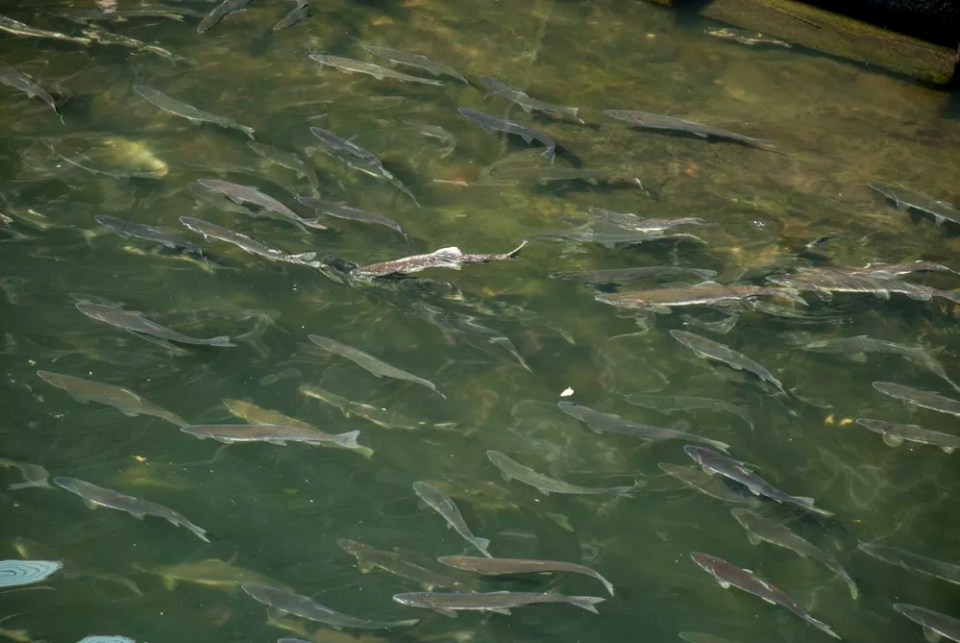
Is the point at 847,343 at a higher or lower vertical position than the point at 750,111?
lower

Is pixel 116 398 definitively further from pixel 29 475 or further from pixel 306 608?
pixel 306 608

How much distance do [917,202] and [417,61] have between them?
3.67 m

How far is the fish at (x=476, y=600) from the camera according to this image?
381 cm

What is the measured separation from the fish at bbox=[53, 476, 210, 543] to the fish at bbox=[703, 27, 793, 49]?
680cm

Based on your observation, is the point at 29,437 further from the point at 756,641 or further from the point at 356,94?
the point at 356,94

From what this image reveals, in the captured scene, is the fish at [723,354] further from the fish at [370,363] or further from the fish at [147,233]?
the fish at [147,233]

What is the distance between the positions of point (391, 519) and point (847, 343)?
278cm

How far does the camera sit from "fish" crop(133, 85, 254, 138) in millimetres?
6594

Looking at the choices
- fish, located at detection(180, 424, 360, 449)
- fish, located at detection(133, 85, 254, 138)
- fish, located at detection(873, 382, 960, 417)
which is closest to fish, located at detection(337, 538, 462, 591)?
fish, located at detection(180, 424, 360, 449)

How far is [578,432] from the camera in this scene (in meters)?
4.84

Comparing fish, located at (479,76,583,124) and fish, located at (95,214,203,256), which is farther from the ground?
fish, located at (479,76,583,124)

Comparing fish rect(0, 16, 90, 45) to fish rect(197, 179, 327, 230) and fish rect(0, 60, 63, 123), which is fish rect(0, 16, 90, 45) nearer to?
fish rect(0, 60, 63, 123)

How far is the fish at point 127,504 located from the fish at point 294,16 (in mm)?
4966

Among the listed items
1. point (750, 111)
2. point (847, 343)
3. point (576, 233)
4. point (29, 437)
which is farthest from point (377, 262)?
point (750, 111)
